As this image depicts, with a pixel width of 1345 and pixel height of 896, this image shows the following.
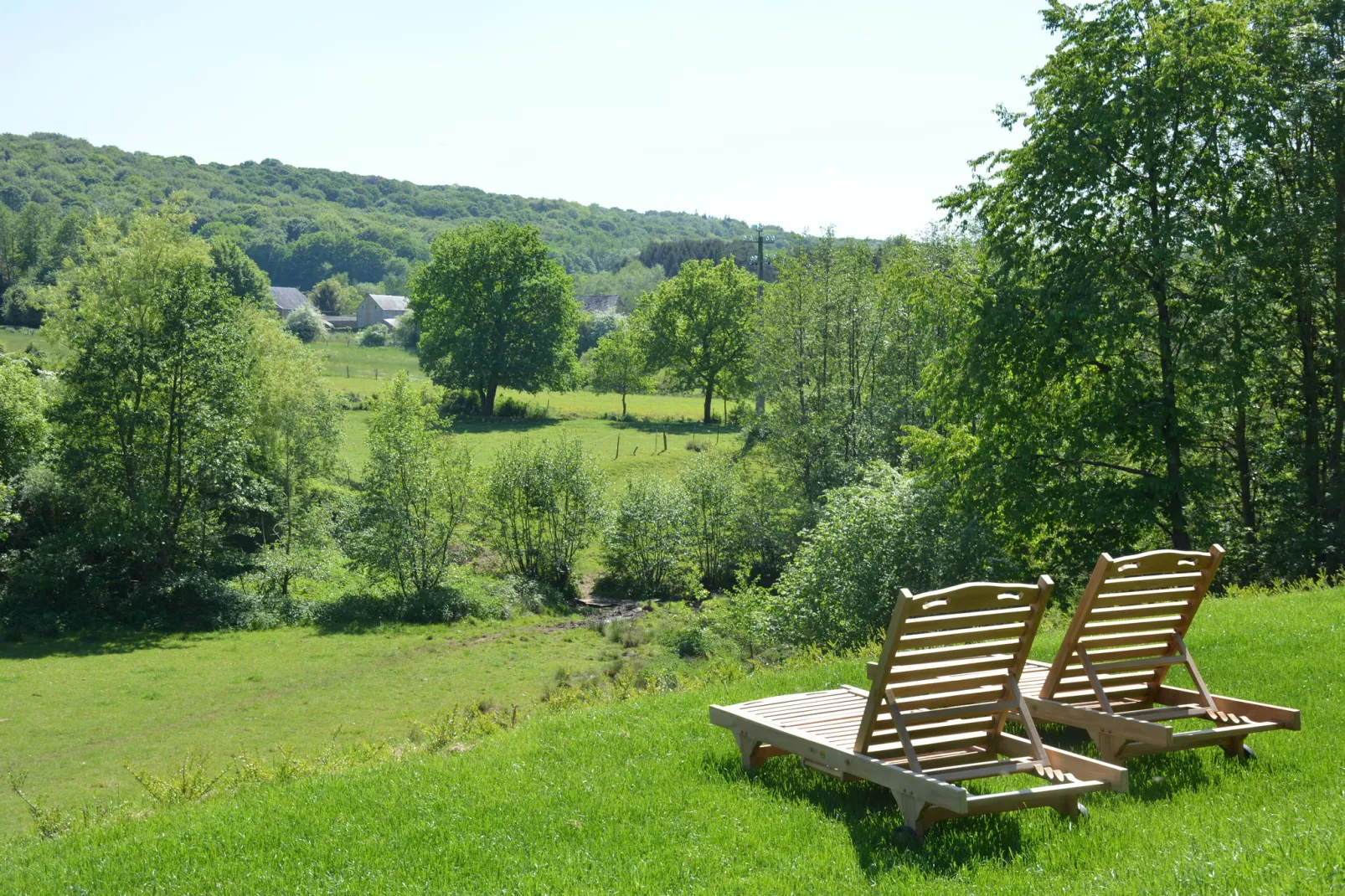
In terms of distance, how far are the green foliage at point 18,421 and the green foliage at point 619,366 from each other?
46.3 m

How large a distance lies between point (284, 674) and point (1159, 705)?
→ 22867 mm

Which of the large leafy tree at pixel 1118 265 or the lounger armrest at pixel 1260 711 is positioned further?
the large leafy tree at pixel 1118 265

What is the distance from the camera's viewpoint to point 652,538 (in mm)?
38062

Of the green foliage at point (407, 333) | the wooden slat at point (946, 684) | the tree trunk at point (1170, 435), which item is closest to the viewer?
the wooden slat at point (946, 684)

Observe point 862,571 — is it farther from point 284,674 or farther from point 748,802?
point 284,674

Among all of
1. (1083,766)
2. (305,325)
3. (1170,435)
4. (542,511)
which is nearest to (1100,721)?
(1083,766)

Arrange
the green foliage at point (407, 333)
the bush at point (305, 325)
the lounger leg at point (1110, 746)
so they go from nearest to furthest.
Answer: the lounger leg at point (1110, 746)
the green foliage at point (407, 333)
the bush at point (305, 325)

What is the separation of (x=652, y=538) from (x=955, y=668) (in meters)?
32.3

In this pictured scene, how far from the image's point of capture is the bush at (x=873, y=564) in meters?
17.8

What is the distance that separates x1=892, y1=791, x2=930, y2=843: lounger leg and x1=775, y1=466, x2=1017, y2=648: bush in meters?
11.8

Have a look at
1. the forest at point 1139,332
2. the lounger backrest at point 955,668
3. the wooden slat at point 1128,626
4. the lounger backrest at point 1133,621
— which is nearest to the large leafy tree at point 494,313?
the forest at point 1139,332

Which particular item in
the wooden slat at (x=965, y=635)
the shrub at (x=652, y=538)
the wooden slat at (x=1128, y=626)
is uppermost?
the wooden slat at (x=965, y=635)

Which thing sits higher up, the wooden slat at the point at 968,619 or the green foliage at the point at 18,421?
the wooden slat at the point at 968,619

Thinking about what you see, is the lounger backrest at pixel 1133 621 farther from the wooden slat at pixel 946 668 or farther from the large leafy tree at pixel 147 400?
the large leafy tree at pixel 147 400
